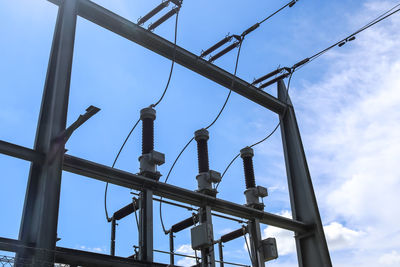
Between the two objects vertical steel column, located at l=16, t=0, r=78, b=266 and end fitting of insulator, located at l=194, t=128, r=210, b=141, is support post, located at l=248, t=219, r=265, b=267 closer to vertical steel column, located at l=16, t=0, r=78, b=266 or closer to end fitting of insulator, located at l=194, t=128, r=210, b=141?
end fitting of insulator, located at l=194, t=128, r=210, b=141

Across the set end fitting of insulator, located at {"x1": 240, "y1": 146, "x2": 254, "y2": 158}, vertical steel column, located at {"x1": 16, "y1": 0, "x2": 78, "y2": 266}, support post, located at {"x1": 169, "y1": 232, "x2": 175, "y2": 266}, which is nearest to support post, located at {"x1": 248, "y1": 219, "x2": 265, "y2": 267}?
end fitting of insulator, located at {"x1": 240, "y1": 146, "x2": 254, "y2": 158}

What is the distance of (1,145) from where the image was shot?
3609mm

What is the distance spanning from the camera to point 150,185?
481cm

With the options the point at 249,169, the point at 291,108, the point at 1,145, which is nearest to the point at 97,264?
the point at 1,145

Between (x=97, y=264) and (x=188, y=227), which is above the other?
(x=188, y=227)

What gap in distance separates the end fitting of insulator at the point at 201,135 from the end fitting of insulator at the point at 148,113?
792mm

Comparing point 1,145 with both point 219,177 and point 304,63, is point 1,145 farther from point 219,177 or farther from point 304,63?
point 304,63

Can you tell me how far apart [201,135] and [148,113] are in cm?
89

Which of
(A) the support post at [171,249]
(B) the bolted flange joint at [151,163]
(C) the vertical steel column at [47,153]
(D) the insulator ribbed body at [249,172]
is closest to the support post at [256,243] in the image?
(D) the insulator ribbed body at [249,172]

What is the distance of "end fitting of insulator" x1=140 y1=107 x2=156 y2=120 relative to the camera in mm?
5133

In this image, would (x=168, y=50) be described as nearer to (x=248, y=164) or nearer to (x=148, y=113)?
(x=148, y=113)

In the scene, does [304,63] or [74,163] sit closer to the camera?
[74,163]

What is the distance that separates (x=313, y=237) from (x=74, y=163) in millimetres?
3768

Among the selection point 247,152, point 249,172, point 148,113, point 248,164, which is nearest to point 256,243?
point 249,172
